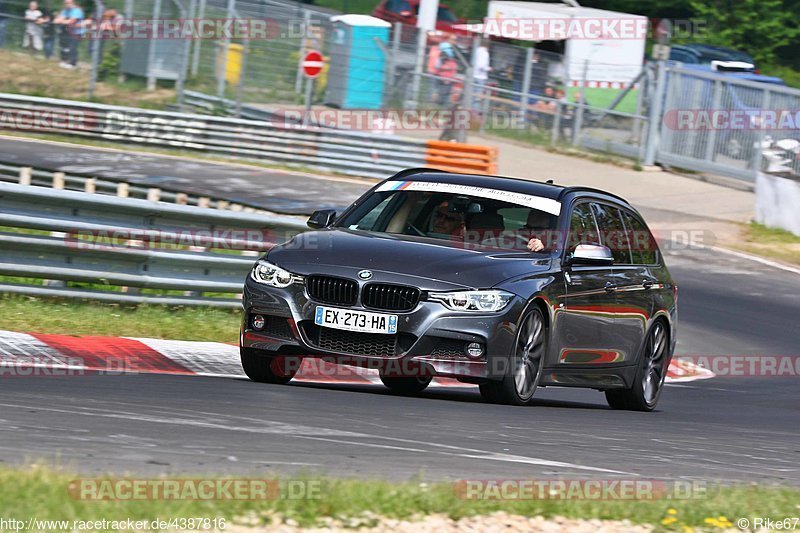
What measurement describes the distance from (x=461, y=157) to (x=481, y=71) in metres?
6.38

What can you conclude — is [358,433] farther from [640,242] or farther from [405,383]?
[640,242]

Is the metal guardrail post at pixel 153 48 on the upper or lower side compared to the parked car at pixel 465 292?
upper

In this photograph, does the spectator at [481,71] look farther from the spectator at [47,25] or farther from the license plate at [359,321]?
the license plate at [359,321]

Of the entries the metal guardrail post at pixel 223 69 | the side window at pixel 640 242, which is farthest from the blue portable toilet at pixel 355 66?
the side window at pixel 640 242

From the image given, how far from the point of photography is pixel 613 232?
35.7 feet

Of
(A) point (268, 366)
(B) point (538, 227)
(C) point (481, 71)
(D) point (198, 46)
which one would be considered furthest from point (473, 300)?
(C) point (481, 71)

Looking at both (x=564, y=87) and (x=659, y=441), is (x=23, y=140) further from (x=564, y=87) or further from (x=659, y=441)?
(x=659, y=441)

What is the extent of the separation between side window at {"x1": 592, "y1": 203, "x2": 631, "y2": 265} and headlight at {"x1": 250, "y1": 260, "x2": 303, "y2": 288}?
269 cm

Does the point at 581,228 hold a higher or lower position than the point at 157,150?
higher

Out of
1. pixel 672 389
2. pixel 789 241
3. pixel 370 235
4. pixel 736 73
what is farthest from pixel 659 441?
pixel 736 73

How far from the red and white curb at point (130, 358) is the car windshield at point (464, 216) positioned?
1.27 meters

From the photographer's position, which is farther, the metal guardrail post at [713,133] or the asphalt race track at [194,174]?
the metal guardrail post at [713,133]

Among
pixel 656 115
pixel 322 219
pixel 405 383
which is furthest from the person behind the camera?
pixel 656 115

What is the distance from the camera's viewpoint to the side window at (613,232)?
10.7m
